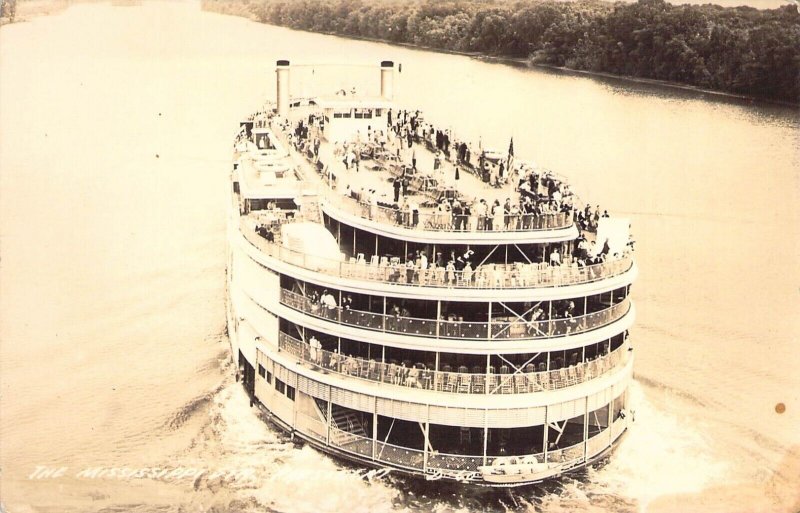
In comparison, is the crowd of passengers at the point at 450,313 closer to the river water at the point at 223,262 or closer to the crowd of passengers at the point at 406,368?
the crowd of passengers at the point at 406,368

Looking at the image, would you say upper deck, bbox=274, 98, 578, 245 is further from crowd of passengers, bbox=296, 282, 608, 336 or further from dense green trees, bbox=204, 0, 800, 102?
dense green trees, bbox=204, 0, 800, 102

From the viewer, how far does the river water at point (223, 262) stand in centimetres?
3081

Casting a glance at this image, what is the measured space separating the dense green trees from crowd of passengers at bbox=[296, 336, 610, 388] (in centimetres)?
4854

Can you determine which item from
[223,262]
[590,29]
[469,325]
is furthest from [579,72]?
[469,325]

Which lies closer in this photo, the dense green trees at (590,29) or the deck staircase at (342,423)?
the deck staircase at (342,423)

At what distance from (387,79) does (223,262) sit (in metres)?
12.8

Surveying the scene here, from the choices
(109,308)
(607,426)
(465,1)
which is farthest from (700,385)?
(465,1)

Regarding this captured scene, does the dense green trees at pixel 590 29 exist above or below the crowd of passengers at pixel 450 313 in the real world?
above

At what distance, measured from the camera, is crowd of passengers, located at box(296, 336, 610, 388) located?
2883 centimetres

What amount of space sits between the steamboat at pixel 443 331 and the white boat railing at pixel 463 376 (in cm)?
4

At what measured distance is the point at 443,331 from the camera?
28609mm

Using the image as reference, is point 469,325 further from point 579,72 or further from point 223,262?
point 579,72

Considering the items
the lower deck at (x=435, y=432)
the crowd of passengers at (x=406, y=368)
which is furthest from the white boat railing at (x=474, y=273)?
the lower deck at (x=435, y=432)

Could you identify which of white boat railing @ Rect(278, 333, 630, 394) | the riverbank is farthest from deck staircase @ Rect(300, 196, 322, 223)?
the riverbank
